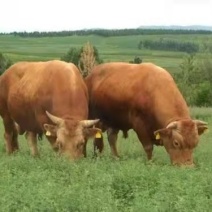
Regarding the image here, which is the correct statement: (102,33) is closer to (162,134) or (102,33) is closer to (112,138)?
(112,138)

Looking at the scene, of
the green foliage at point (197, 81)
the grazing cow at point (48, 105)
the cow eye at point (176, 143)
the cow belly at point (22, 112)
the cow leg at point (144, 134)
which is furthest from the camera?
the green foliage at point (197, 81)

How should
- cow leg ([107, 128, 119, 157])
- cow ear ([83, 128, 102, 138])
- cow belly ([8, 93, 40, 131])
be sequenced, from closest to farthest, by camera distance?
cow ear ([83, 128, 102, 138])
cow belly ([8, 93, 40, 131])
cow leg ([107, 128, 119, 157])

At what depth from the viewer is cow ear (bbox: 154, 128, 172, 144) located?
1362 cm

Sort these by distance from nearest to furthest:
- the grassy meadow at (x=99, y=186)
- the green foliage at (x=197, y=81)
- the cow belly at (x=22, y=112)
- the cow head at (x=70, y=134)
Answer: the grassy meadow at (x=99, y=186), the cow head at (x=70, y=134), the cow belly at (x=22, y=112), the green foliage at (x=197, y=81)

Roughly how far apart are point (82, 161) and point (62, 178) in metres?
1.70

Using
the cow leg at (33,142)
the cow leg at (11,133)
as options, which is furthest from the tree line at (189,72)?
the cow leg at (33,142)

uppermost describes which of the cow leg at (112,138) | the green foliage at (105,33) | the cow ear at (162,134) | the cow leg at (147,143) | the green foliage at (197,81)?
the cow ear at (162,134)

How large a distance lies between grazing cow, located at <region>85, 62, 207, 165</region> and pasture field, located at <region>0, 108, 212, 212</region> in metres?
0.74

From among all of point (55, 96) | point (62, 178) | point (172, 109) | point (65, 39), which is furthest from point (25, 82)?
point (65, 39)

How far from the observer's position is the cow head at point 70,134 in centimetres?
1306

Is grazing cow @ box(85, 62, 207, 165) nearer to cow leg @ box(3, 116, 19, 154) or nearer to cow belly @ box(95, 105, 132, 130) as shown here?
cow belly @ box(95, 105, 132, 130)

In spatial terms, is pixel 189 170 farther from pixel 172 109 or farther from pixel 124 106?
pixel 124 106

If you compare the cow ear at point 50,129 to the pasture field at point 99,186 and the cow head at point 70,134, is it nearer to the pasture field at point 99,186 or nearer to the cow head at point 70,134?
the cow head at point 70,134

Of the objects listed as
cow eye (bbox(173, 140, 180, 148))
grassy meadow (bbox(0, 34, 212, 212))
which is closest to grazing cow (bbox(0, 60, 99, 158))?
grassy meadow (bbox(0, 34, 212, 212))
